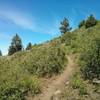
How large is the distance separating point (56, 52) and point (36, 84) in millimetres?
5606

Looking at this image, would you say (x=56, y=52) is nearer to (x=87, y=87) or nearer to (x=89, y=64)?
(x=89, y=64)

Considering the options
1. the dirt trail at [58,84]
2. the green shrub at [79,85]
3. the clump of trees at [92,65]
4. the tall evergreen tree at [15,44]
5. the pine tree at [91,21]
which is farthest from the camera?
the tall evergreen tree at [15,44]

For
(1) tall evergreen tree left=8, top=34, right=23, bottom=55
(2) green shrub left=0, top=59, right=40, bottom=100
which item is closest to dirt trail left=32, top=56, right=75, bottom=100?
(2) green shrub left=0, top=59, right=40, bottom=100

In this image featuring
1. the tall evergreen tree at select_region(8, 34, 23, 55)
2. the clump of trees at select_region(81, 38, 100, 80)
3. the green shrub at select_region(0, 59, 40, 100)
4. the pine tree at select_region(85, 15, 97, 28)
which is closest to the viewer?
the green shrub at select_region(0, 59, 40, 100)

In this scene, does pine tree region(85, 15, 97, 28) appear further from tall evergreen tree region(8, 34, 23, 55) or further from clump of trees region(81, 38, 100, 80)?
clump of trees region(81, 38, 100, 80)

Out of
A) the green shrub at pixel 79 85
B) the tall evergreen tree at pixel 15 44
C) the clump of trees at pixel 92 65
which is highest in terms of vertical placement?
the tall evergreen tree at pixel 15 44

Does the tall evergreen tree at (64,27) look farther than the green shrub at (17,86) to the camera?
Yes

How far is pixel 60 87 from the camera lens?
44.4 feet

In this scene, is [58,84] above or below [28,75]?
below

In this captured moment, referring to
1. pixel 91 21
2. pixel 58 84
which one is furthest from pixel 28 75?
pixel 91 21

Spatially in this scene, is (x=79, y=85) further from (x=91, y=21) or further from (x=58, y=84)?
(x=91, y=21)

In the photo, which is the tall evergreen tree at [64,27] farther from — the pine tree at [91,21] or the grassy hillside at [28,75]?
the grassy hillside at [28,75]

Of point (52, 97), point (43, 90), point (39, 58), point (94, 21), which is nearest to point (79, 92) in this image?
point (52, 97)

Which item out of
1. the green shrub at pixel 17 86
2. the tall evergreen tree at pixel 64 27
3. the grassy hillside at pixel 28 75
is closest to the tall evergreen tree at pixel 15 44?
the tall evergreen tree at pixel 64 27
